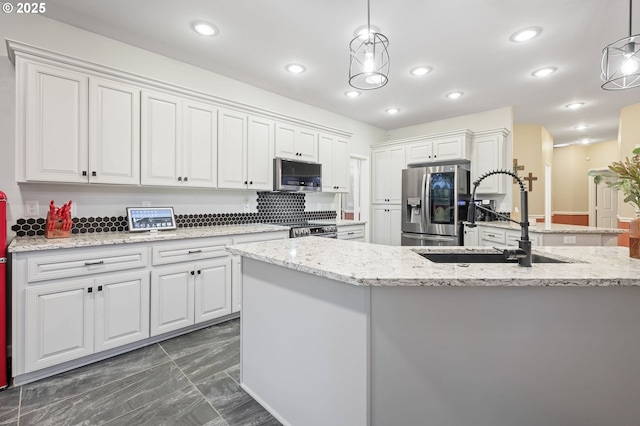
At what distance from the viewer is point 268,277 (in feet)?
5.70

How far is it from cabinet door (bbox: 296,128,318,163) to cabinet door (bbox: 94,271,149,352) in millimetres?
2470

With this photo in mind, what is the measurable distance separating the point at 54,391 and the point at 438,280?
2.47 m

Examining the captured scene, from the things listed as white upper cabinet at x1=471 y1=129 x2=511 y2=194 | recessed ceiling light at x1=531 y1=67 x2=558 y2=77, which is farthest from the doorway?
recessed ceiling light at x1=531 y1=67 x2=558 y2=77

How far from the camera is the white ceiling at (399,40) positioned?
2338mm

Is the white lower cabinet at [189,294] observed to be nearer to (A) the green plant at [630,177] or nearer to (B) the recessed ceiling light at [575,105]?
(A) the green plant at [630,177]

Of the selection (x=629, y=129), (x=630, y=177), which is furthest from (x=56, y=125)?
(x=629, y=129)

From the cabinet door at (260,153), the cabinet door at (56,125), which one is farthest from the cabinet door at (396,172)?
the cabinet door at (56,125)

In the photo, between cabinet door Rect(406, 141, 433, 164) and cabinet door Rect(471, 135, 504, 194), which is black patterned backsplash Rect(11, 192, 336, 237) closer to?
cabinet door Rect(406, 141, 433, 164)

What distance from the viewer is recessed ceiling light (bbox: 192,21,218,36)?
2.57 meters

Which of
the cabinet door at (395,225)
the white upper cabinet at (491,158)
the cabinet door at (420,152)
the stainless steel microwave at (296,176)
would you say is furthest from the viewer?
the cabinet door at (395,225)

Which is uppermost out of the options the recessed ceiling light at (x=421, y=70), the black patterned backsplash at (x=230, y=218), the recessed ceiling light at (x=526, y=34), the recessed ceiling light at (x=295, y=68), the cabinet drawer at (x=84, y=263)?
the recessed ceiling light at (x=295, y=68)

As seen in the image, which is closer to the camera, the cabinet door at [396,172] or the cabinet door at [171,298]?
the cabinet door at [171,298]

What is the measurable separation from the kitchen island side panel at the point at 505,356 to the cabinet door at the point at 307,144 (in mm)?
3207

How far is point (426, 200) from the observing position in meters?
4.64
